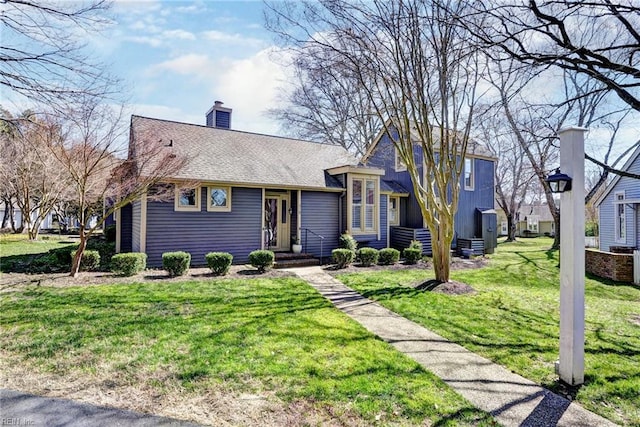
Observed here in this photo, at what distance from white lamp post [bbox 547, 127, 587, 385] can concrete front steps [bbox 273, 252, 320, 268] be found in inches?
330

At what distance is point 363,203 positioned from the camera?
1334 cm

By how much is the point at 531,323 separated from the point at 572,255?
297cm

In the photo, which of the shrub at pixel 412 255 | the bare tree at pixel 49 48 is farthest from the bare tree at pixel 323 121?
the bare tree at pixel 49 48

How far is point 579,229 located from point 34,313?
26.0ft

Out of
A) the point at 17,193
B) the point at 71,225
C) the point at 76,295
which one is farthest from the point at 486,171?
the point at 71,225

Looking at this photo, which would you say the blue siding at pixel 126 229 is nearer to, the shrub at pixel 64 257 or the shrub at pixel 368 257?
the shrub at pixel 64 257

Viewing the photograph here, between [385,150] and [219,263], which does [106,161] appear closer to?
[219,263]

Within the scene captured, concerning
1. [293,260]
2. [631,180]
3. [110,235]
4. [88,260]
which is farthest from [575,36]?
[110,235]

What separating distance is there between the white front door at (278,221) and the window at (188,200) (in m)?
2.80

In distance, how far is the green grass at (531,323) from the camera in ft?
12.3

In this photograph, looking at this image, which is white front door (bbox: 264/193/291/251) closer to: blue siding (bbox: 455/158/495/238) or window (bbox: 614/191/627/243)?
blue siding (bbox: 455/158/495/238)

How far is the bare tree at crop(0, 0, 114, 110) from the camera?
5.00 m

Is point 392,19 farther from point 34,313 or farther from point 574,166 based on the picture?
point 34,313

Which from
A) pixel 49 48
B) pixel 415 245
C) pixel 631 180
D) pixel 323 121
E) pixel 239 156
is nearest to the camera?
pixel 49 48
